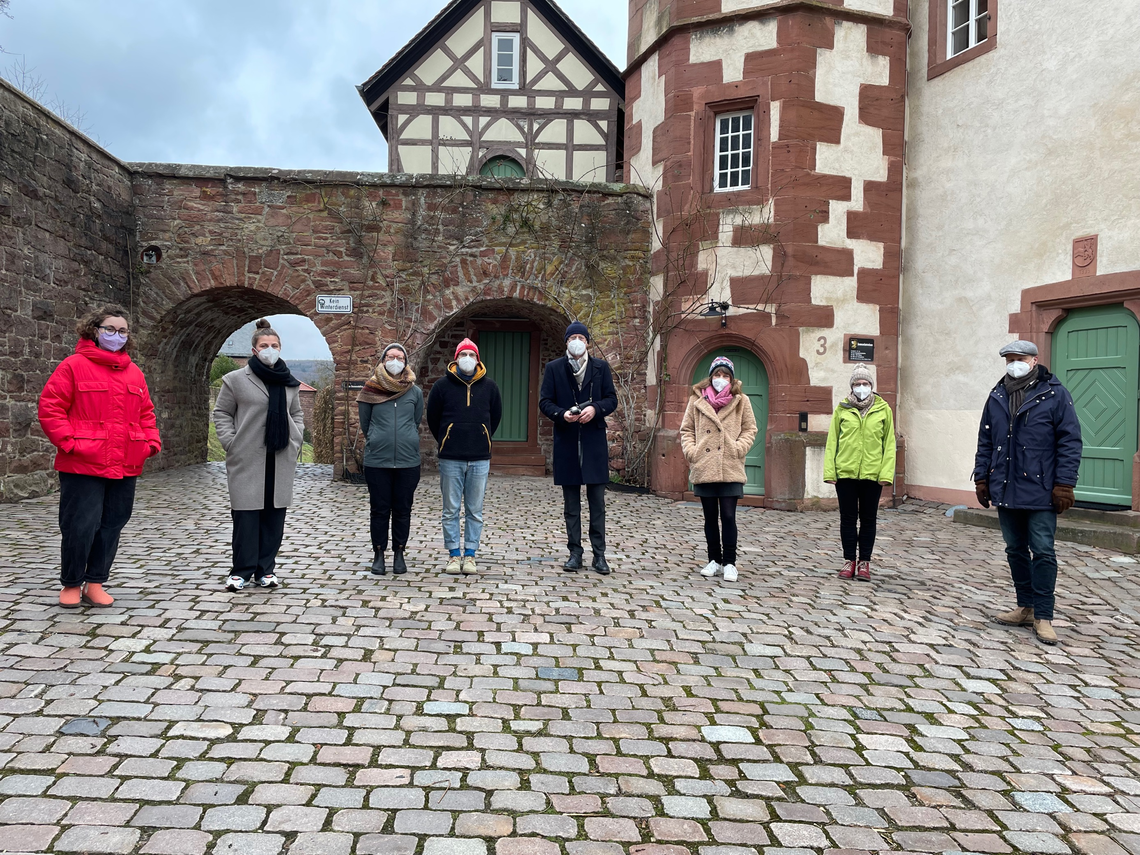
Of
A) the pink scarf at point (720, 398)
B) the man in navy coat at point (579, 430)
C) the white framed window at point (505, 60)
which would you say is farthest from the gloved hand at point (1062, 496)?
the white framed window at point (505, 60)

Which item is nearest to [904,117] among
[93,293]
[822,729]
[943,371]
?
[943,371]

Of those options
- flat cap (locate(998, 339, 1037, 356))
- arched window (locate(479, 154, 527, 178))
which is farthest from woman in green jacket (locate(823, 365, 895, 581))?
arched window (locate(479, 154, 527, 178))

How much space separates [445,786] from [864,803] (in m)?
1.40

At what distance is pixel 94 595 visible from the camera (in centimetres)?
468

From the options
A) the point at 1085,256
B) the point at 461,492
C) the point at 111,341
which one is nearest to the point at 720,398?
the point at 461,492

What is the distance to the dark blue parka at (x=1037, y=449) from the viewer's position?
4.89m

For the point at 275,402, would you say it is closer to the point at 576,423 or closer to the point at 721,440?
the point at 576,423

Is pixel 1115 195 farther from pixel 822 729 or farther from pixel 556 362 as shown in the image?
pixel 822 729

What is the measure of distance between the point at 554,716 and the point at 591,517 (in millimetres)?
2986

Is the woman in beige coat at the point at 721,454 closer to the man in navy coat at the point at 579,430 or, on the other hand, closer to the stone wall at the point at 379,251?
the man in navy coat at the point at 579,430

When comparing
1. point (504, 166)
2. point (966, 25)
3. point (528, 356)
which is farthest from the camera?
point (504, 166)

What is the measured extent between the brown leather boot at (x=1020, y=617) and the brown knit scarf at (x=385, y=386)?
4221mm

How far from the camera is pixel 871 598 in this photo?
5.63 meters

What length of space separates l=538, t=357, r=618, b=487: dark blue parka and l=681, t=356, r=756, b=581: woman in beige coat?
0.66 metres
